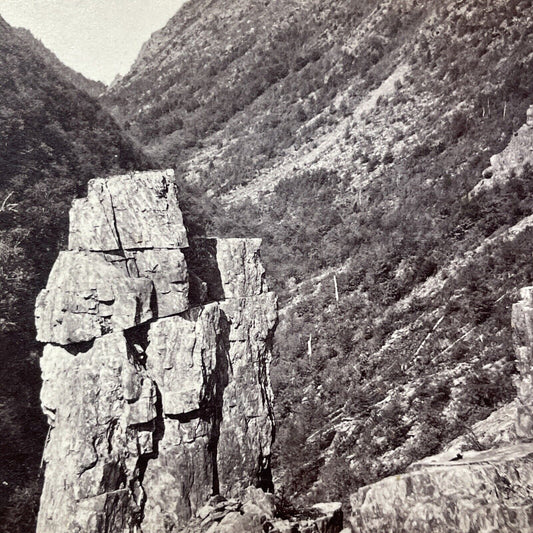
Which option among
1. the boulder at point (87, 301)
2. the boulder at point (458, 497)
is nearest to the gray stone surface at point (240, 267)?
the boulder at point (87, 301)

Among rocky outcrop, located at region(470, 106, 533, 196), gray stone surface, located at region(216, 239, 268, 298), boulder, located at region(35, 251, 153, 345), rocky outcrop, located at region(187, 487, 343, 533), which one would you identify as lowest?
rocky outcrop, located at region(187, 487, 343, 533)

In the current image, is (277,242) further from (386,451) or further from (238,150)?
(386,451)

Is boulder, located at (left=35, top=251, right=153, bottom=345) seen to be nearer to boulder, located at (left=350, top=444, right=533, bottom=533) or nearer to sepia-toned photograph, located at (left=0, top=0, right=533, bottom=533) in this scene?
sepia-toned photograph, located at (left=0, top=0, right=533, bottom=533)

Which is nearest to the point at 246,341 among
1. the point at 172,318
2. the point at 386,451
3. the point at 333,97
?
the point at 172,318

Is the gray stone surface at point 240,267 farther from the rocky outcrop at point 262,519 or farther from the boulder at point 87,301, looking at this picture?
the rocky outcrop at point 262,519

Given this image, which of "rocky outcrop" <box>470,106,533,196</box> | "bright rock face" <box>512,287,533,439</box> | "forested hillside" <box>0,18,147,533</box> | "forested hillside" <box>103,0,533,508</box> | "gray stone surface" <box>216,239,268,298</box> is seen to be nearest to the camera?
"bright rock face" <box>512,287,533,439</box>

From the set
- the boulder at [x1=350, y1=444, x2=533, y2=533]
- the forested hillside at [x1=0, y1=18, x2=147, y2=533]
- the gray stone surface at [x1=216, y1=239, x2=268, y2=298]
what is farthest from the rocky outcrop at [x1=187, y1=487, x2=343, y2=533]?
the gray stone surface at [x1=216, y1=239, x2=268, y2=298]

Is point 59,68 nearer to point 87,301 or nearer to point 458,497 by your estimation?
point 87,301
